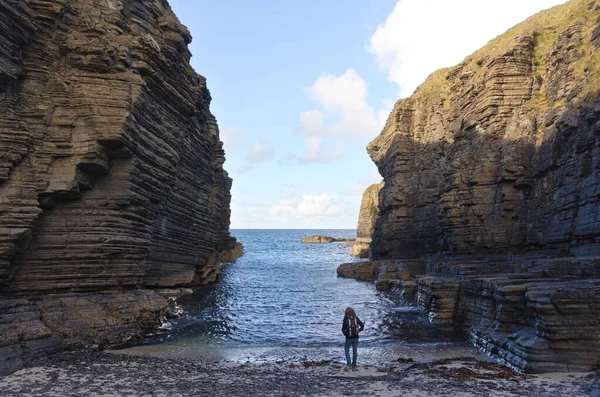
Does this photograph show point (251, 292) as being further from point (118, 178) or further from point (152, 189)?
point (118, 178)

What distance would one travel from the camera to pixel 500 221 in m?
34.9

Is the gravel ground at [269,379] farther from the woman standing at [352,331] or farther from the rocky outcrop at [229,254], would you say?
the rocky outcrop at [229,254]

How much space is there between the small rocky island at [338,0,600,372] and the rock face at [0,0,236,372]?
17.3 metres

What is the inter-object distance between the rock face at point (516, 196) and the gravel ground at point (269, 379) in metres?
1.89

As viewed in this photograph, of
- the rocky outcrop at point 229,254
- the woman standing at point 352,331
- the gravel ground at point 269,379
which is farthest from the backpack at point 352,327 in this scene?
the rocky outcrop at point 229,254

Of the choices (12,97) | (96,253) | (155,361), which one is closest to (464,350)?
(155,361)

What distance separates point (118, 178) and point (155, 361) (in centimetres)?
980

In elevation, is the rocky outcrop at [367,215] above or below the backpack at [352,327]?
above

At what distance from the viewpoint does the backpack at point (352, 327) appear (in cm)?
1491

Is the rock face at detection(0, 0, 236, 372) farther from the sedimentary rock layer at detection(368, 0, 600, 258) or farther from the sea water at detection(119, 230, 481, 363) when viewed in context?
the sedimentary rock layer at detection(368, 0, 600, 258)

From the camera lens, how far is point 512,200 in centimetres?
3441

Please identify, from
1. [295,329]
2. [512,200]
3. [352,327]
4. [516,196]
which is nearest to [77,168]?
[352,327]

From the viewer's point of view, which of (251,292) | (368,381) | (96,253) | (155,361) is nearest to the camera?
(368,381)

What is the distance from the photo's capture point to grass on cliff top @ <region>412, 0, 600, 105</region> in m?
29.6
